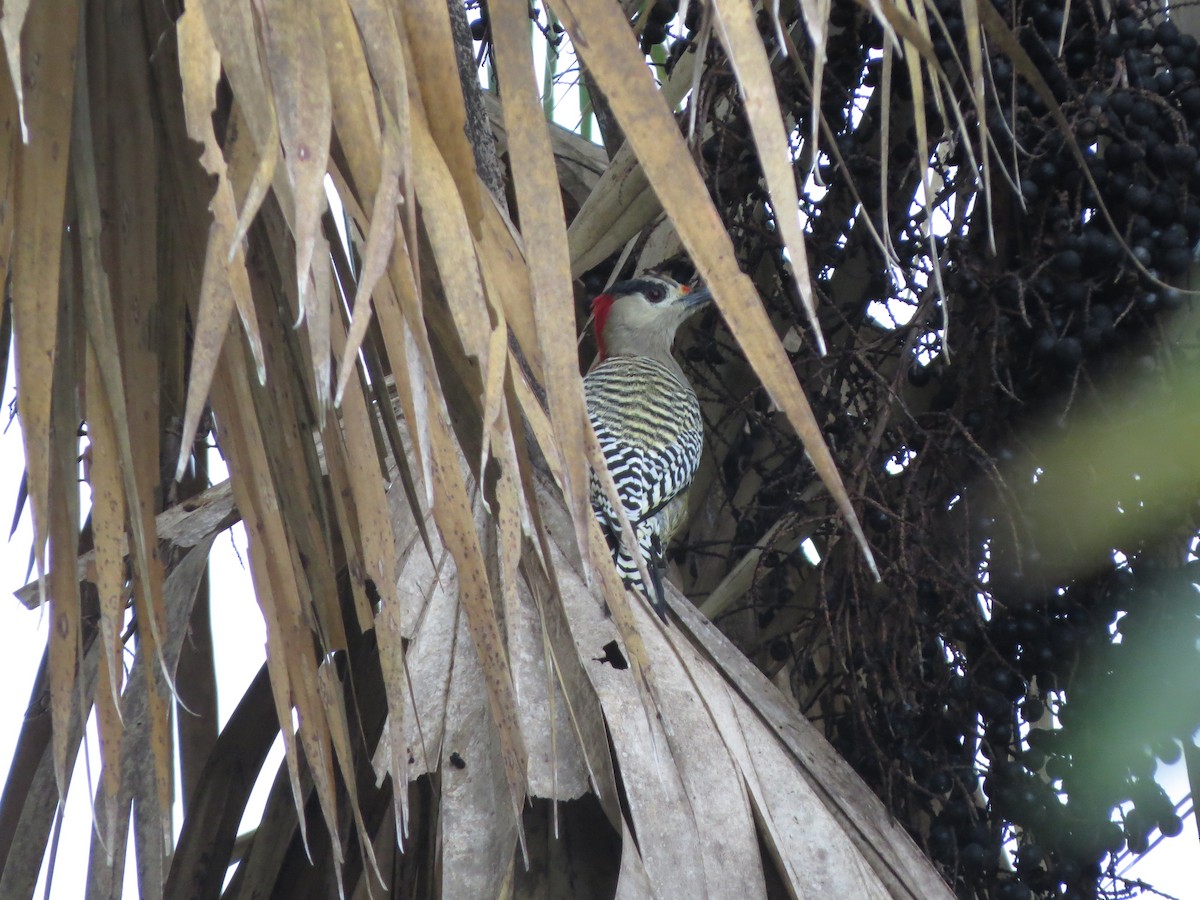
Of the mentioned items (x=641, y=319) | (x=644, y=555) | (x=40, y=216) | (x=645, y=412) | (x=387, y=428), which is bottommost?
(x=644, y=555)

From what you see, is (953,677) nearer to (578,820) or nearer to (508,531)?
(578,820)

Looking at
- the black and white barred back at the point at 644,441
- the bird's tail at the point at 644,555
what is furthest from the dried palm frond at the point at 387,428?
the black and white barred back at the point at 644,441

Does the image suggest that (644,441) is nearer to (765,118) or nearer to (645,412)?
(645,412)

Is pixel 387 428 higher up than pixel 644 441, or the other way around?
pixel 644 441

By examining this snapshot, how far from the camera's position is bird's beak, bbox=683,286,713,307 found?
281cm

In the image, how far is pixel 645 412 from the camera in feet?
9.20

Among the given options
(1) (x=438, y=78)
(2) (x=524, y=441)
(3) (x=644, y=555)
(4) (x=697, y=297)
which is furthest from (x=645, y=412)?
(1) (x=438, y=78)

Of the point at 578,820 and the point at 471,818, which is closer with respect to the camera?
the point at 471,818

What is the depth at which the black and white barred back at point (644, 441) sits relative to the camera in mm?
2357

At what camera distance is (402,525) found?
4.85ft

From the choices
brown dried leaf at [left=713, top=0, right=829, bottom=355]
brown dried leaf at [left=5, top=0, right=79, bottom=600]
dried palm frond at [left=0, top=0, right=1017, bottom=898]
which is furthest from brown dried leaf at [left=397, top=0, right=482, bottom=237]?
brown dried leaf at [left=5, top=0, right=79, bottom=600]

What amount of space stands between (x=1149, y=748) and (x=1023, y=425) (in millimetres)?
395

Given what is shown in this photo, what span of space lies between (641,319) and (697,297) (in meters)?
0.54

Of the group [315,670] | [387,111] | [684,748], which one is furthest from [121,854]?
[387,111]
